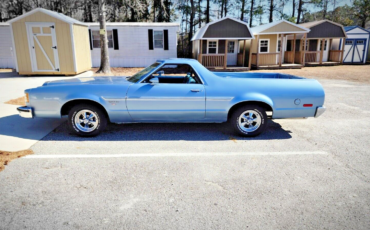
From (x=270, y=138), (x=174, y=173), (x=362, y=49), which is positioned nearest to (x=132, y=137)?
(x=174, y=173)

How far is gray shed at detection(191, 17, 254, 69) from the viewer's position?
19953 mm

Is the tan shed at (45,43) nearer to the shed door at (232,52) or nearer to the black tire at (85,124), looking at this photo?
the black tire at (85,124)

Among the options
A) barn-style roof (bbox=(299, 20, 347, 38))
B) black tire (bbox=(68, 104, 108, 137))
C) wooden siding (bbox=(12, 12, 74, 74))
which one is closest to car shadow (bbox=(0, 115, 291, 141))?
black tire (bbox=(68, 104, 108, 137))

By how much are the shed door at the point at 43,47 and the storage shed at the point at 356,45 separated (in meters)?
24.0

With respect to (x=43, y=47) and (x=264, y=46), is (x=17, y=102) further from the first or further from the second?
(x=264, y=46)

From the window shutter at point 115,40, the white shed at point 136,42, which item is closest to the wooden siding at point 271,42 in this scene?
the white shed at point 136,42

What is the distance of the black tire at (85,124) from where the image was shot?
16.8 ft

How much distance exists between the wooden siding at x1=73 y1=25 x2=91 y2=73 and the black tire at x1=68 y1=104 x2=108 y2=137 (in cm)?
1023

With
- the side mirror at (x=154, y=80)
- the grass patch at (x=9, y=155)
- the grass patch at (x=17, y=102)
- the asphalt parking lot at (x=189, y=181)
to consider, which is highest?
the side mirror at (x=154, y=80)

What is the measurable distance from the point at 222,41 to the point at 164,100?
735 inches

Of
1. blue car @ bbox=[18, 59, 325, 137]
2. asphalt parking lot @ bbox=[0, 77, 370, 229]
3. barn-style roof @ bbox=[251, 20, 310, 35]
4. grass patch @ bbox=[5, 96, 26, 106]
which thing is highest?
barn-style roof @ bbox=[251, 20, 310, 35]

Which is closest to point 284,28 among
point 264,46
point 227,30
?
point 264,46

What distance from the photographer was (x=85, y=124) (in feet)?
17.3

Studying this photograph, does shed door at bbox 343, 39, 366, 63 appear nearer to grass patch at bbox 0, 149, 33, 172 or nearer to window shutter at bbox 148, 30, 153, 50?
window shutter at bbox 148, 30, 153, 50
